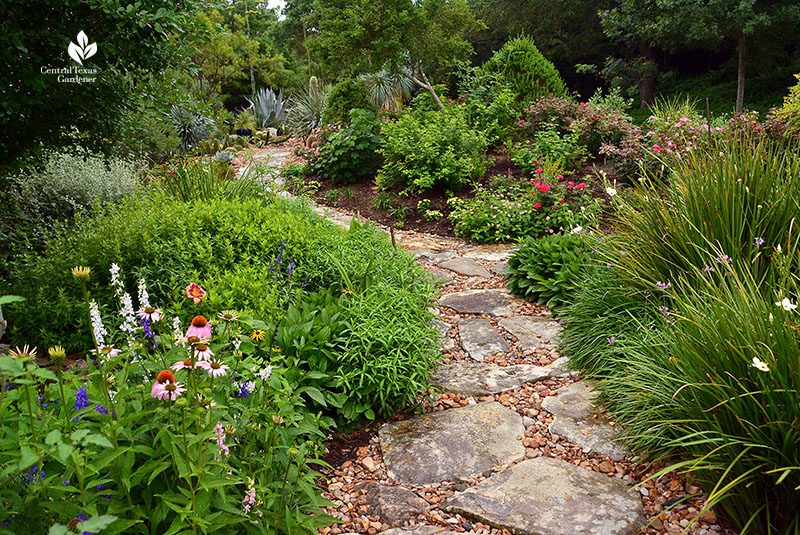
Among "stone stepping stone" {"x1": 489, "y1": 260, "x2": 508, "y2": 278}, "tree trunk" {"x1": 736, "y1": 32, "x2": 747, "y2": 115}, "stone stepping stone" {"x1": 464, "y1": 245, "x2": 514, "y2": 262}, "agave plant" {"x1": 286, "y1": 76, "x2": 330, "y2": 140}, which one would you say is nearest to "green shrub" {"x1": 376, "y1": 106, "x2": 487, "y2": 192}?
"stone stepping stone" {"x1": 464, "y1": 245, "x2": 514, "y2": 262}

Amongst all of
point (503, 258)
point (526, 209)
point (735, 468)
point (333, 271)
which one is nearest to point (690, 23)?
point (526, 209)

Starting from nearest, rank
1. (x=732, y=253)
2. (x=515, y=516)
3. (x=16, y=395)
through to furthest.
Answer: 1. (x=16, y=395)
2. (x=515, y=516)
3. (x=732, y=253)

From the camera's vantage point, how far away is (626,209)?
329 cm

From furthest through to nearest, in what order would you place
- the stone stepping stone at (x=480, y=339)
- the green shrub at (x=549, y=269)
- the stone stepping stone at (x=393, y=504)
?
the green shrub at (x=549, y=269), the stone stepping stone at (x=480, y=339), the stone stepping stone at (x=393, y=504)

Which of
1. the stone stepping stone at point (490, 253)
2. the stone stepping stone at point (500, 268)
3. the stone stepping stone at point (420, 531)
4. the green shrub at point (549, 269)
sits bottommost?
the stone stepping stone at point (420, 531)

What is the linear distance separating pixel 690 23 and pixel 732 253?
1137 centimetres

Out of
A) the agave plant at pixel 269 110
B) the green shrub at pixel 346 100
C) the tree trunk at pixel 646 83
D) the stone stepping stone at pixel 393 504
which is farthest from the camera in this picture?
the agave plant at pixel 269 110

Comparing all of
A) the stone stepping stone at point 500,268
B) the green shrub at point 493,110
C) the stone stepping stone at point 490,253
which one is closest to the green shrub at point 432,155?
the green shrub at point 493,110

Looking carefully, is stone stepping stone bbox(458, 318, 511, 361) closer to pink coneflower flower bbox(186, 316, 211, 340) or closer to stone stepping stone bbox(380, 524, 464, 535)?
stone stepping stone bbox(380, 524, 464, 535)

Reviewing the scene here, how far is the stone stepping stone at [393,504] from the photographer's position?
6.74 feet

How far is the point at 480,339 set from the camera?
144 inches

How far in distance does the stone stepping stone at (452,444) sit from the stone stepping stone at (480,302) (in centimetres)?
139

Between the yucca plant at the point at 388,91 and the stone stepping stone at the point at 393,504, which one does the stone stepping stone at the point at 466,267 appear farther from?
the yucca plant at the point at 388,91

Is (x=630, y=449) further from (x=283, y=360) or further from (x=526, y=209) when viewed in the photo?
(x=526, y=209)
